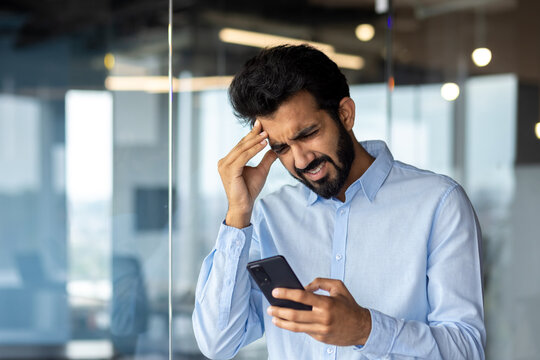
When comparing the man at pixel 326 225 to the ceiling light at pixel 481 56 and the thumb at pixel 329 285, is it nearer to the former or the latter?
the thumb at pixel 329 285

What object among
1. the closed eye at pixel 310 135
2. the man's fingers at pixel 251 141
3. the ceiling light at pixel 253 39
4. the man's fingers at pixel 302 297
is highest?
the ceiling light at pixel 253 39

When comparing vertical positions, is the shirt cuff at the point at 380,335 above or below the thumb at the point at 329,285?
below

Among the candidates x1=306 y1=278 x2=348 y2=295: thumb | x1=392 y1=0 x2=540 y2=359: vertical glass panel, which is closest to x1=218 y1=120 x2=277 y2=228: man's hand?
x1=306 y1=278 x2=348 y2=295: thumb

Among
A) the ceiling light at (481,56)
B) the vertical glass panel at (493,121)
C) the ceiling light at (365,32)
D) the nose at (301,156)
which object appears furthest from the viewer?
the ceiling light at (365,32)

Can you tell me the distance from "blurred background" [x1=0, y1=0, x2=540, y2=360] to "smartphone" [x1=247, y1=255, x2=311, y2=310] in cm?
173

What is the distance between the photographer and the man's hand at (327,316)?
126 cm

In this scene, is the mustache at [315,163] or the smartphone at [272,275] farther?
the mustache at [315,163]

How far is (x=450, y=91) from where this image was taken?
11.9 ft

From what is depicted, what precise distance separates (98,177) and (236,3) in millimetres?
1082

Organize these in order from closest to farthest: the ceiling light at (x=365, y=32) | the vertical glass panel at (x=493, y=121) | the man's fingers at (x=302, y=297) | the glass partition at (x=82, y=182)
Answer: the man's fingers at (x=302, y=297) → the glass partition at (x=82, y=182) → the vertical glass panel at (x=493, y=121) → the ceiling light at (x=365, y=32)

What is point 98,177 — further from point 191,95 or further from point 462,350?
point 462,350

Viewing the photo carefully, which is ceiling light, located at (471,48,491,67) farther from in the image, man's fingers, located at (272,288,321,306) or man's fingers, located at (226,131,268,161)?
man's fingers, located at (272,288,321,306)

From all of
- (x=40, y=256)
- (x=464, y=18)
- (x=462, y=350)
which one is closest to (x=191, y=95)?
(x=40, y=256)

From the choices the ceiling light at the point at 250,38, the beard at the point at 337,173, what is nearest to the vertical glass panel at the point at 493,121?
the ceiling light at the point at 250,38
